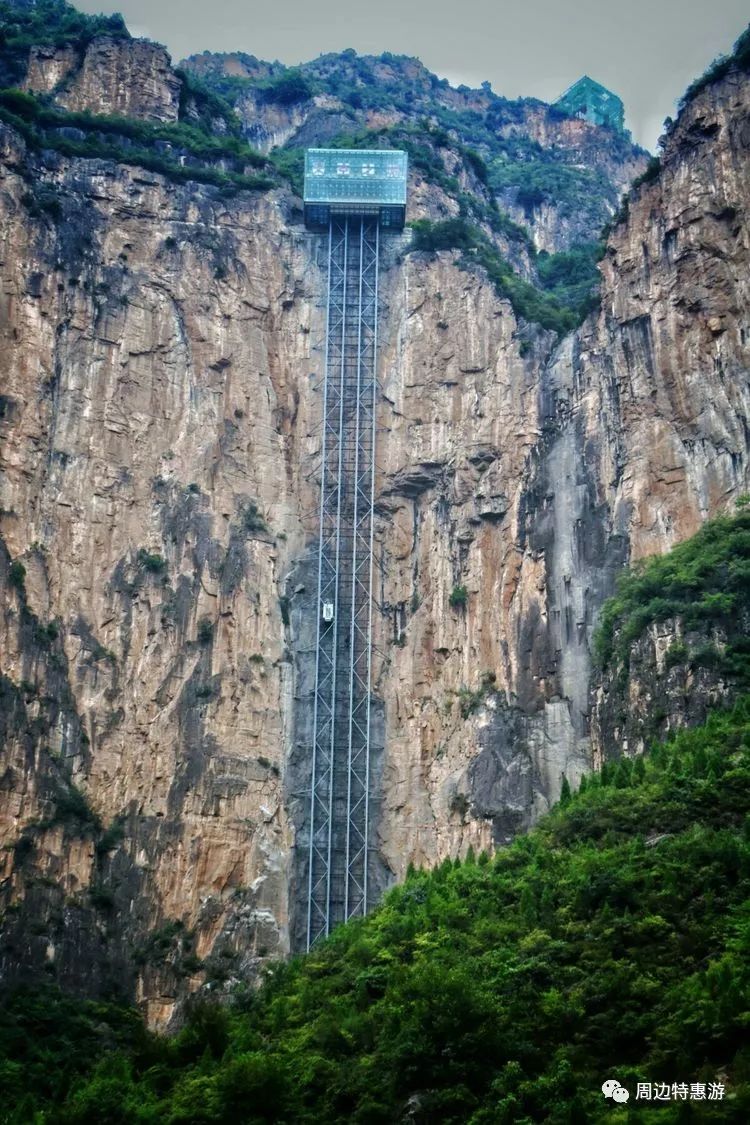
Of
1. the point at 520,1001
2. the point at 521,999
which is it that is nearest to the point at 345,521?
the point at 521,999

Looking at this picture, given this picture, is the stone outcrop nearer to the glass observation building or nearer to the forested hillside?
the glass observation building

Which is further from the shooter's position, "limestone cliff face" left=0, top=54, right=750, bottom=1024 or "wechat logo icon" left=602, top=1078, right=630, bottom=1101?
"limestone cliff face" left=0, top=54, right=750, bottom=1024

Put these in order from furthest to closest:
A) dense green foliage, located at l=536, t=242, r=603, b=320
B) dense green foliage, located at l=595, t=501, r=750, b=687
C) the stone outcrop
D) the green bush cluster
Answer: dense green foliage, located at l=536, t=242, r=603, b=320 < the stone outcrop < the green bush cluster < dense green foliage, located at l=595, t=501, r=750, b=687

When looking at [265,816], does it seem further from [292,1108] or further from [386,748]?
[292,1108]

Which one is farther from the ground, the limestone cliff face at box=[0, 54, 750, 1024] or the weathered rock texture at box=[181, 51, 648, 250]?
the weathered rock texture at box=[181, 51, 648, 250]

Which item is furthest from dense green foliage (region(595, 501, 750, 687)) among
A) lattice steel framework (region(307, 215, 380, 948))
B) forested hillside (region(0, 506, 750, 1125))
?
lattice steel framework (region(307, 215, 380, 948))

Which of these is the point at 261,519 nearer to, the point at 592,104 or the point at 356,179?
the point at 356,179

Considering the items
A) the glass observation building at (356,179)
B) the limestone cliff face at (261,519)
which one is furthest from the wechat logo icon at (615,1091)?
the glass observation building at (356,179)
